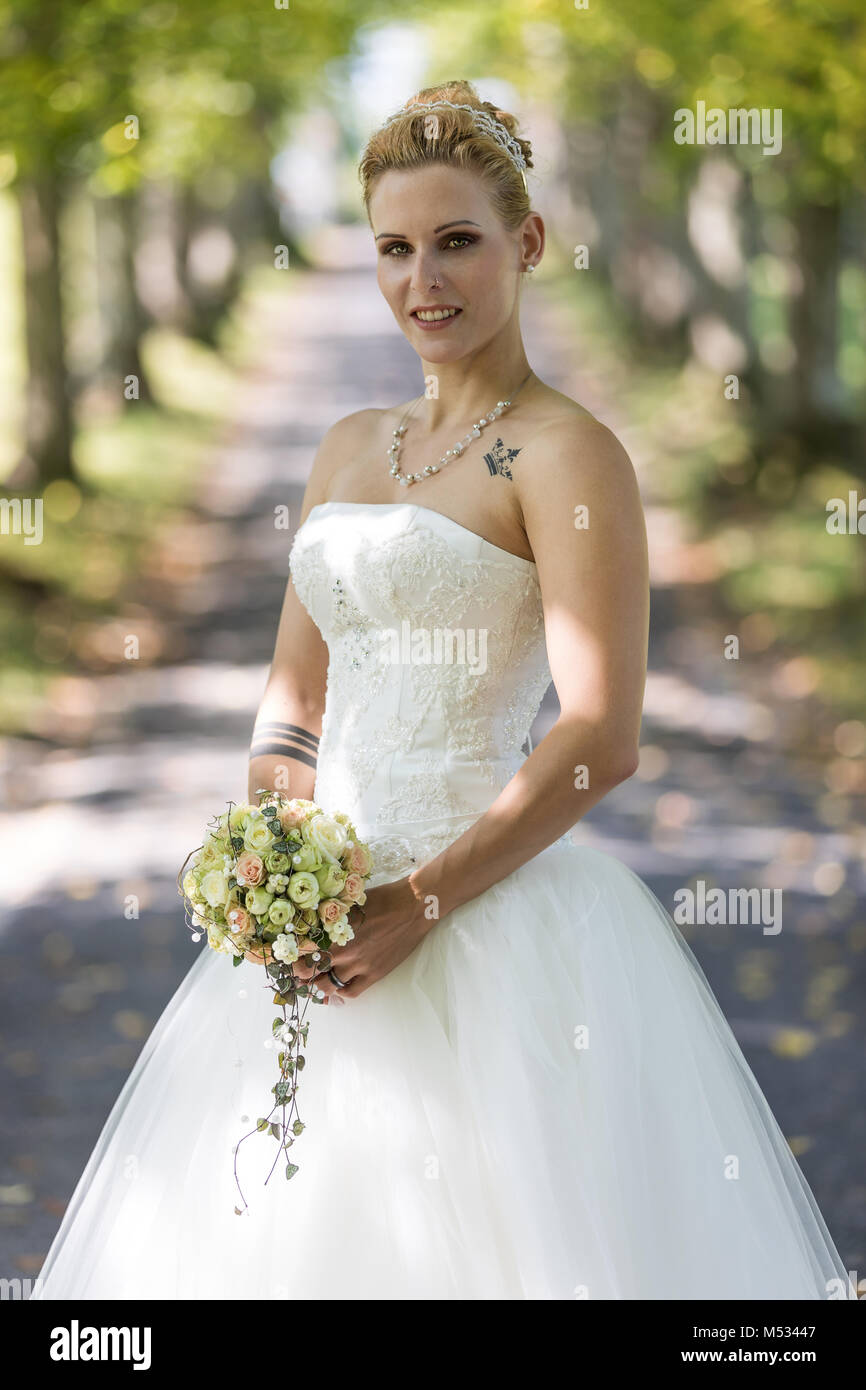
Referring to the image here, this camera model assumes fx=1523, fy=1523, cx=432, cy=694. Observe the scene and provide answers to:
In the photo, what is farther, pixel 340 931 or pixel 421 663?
pixel 421 663

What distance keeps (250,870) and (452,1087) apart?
53cm

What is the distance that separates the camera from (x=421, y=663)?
2.89 m

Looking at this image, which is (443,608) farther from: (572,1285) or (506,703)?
(572,1285)

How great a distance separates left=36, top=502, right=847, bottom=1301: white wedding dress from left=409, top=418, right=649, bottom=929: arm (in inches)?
6.3

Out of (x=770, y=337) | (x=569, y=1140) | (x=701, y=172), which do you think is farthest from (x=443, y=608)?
(x=770, y=337)

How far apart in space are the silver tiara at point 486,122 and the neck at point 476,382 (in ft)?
1.08

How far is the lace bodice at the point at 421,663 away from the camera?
2809 millimetres

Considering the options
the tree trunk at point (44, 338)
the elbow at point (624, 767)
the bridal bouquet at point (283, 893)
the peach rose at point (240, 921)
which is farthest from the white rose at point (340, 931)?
the tree trunk at point (44, 338)

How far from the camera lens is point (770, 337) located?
24359 mm
